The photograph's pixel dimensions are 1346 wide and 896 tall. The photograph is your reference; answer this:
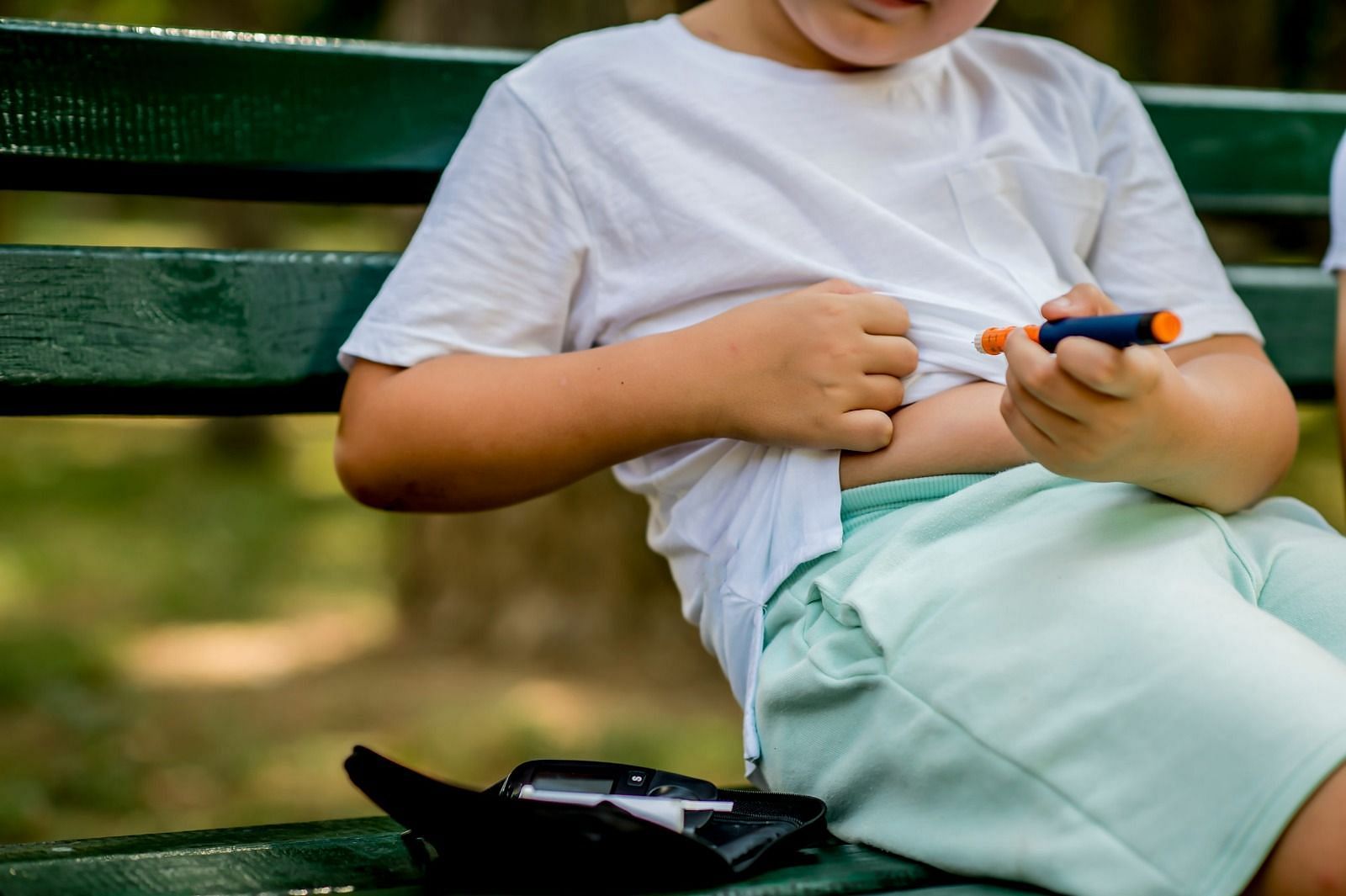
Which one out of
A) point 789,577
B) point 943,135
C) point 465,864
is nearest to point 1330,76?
point 943,135

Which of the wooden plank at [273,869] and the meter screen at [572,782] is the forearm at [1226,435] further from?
the meter screen at [572,782]

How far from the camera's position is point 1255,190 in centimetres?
204

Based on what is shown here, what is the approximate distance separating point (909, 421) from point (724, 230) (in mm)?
278

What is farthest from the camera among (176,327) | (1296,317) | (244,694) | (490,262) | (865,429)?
(244,694)

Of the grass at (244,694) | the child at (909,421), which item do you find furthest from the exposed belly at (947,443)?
the grass at (244,694)

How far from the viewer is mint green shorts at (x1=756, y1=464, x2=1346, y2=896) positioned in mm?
953

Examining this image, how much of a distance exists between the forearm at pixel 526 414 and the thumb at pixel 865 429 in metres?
0.14

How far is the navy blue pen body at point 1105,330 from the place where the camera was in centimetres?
94

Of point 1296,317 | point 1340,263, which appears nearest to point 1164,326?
point 1340,263

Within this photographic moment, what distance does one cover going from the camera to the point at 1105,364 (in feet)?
3.21

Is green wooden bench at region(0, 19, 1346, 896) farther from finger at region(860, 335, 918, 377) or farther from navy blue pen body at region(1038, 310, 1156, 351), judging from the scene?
navy blue pen body at region(1038, 310, 1156, 351)

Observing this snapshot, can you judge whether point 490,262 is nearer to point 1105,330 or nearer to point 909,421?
point 909,421

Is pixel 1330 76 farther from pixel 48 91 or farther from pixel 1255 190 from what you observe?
pixel 48 91

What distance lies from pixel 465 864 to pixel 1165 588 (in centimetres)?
57
